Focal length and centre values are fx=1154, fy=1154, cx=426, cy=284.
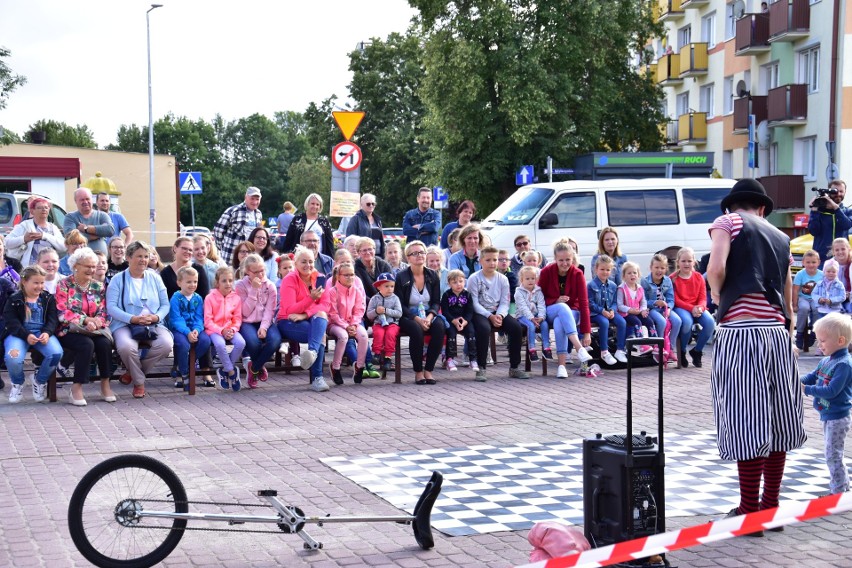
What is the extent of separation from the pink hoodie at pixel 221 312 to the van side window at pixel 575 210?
803 cm

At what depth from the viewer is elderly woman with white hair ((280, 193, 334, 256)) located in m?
16.0

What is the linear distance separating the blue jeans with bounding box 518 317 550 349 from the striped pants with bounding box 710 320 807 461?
720 centimetres

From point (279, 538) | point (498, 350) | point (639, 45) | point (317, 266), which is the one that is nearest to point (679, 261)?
point (498, 350)

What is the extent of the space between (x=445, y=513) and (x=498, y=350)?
9247 mm

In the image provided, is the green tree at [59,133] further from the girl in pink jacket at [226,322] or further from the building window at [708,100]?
the girl in pink jacket at [226,322]

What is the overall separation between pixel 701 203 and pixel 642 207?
1135mm

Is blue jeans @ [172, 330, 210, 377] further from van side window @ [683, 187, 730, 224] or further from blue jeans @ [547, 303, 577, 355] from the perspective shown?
van side window @ [683, 187, 730, 224]

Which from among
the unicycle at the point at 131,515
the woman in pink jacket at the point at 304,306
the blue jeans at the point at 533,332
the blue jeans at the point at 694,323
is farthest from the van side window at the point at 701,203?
the unicycle at the point at 131,515

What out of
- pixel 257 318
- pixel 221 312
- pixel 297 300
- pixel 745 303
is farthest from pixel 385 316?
pixel 745 303

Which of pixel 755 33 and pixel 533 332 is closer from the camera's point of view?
pixel 533 332

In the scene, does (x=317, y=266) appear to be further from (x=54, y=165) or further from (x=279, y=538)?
(x=54, y=165)

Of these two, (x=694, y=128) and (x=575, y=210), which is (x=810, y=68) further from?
(x=575, y=210)

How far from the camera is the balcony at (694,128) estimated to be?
162 ft

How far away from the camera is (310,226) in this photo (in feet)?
52.6
